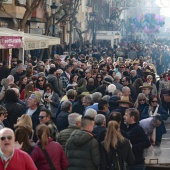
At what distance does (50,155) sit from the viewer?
824 cm

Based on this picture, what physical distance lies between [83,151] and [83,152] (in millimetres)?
15

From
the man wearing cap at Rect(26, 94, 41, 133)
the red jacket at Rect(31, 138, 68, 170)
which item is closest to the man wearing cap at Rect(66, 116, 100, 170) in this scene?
the red jacket at Rect(31, 138, 68, 170)

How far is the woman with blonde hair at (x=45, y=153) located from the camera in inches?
323

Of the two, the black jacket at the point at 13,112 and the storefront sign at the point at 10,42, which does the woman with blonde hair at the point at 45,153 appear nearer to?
the black jacket at the point at 13,112

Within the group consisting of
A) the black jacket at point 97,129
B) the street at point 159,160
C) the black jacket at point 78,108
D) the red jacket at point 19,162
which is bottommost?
the street at point 159,160

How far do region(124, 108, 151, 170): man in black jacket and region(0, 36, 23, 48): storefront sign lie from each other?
11.2 metres

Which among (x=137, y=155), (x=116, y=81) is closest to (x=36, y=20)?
(x=116, y=81)

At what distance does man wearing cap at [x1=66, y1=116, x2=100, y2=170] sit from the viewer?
8555mm

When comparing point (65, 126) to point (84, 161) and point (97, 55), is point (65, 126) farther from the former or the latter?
point (97, 55)

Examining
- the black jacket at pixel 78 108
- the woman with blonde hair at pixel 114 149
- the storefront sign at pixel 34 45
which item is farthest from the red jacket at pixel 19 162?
the storefront sign at pixel 34 45

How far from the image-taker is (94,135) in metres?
9.18

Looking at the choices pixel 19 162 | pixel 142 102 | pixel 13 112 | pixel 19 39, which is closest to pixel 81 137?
pixel 19 162

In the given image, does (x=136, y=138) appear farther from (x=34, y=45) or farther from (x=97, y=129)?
(x=34, y=45)

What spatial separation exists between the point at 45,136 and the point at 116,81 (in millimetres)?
8890
